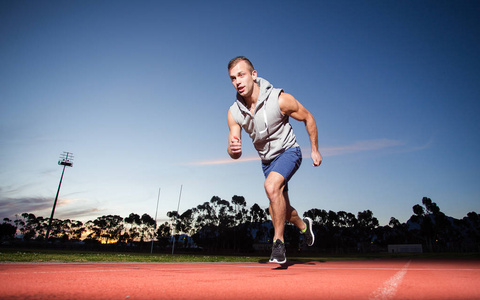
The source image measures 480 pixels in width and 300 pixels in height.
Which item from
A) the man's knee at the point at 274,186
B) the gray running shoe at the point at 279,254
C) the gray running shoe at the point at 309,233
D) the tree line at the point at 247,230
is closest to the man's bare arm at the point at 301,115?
the man's knee at the point at 274,186

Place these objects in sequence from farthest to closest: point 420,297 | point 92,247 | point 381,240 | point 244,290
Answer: point 381,240 < point 92,247 < point 244,290 < point 420,297

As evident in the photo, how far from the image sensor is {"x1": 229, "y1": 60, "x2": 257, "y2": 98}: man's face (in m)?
3.67

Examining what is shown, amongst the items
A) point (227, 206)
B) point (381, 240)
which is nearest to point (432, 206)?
point (381, 240)

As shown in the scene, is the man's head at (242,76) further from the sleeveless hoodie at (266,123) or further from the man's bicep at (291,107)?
the man's bicep at (291,107)

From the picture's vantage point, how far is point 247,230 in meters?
95.1

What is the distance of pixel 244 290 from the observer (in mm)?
1507

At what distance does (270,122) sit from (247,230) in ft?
313

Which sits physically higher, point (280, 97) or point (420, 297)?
point (280, 97)

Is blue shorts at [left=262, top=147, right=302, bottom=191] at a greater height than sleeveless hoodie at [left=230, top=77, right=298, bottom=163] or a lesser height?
lesser

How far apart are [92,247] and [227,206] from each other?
142 ft

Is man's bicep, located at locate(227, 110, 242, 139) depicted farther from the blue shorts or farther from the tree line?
the tree line

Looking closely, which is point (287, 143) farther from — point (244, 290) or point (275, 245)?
point (244, 290)

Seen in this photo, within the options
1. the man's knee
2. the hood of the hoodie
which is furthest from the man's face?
the man's knee

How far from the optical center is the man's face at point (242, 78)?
145 inches
